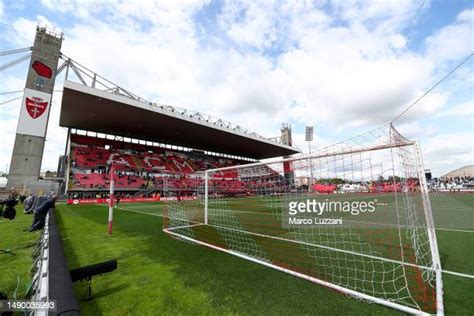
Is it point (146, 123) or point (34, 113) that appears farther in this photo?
point (146, 123)

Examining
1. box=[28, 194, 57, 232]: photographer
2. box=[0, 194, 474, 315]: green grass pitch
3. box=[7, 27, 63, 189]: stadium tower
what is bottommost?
box=[0, 194, 474, 315]: green grass pitch

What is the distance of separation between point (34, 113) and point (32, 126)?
1319 mm

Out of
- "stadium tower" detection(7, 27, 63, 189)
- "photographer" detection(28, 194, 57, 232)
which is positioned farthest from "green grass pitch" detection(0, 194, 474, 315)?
"stadium tower" detection(7, 27, 63, 189)

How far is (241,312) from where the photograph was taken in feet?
8.04

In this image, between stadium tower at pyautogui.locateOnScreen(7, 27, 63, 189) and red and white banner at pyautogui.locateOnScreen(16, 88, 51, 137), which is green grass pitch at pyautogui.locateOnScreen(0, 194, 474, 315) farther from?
red and white banner at pyautogui.locateOnScreen(16, 88, 51, 137)

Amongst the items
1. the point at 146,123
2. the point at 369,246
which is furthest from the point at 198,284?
the point at 146,123

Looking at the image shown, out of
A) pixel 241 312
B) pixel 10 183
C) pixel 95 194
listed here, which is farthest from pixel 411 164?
pixel 10 183

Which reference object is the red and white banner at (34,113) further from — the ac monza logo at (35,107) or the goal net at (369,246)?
the goal net at (369,246)

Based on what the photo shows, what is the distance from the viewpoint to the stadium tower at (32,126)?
2236 centimetres

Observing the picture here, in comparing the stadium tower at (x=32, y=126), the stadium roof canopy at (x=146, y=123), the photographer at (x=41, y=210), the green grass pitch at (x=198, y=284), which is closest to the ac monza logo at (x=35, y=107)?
the stadium tower at (x=32, y=126)

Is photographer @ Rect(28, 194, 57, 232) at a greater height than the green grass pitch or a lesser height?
greater

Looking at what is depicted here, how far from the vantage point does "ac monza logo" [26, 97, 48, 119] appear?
22.5m

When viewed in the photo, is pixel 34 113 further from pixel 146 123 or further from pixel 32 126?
pixel 146 123

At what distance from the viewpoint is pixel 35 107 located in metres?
22.8
